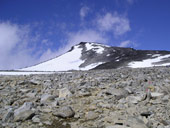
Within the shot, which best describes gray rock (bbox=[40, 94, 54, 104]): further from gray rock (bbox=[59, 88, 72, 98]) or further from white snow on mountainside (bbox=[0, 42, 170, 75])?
white snow on mountainside (bbox=[0, 42, 170, 75])

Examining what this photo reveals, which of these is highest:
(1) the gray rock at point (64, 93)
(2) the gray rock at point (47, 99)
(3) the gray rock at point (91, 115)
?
(1) the gray rock at point (64, 93)

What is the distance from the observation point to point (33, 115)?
22.1 ft

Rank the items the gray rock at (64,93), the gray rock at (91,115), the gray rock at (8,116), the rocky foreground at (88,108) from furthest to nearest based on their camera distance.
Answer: the gray rock at (64,93), the gray rock at (91,115), the gray rock at (8,116), the rocky foreground at (88,108)

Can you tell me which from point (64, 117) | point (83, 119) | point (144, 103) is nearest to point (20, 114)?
point (64, 117)

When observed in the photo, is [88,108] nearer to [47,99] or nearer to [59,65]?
[47,99]

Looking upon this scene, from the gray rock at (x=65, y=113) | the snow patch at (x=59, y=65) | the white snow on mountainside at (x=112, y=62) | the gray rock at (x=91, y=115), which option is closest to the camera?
the gray rock at (x=91, y=115)

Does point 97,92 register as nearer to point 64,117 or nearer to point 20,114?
point 64,117

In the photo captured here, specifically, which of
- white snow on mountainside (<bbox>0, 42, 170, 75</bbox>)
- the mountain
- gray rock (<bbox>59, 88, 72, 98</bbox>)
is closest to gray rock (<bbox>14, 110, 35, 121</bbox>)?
gray rock (<bbox>59, 88, 72, 98</bbox>)

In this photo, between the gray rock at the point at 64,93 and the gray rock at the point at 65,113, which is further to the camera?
the gray rock at the point at 64,93

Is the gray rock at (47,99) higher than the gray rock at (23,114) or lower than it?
higher

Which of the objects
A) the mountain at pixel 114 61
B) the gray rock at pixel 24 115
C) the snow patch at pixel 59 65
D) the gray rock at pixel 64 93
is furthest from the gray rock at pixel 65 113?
the snow patch at pixel 59 65

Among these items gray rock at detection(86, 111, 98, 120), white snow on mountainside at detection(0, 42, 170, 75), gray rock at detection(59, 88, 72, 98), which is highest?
white snow on mountainside at detection(0, 42, 170, 75)

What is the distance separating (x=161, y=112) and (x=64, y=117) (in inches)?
137

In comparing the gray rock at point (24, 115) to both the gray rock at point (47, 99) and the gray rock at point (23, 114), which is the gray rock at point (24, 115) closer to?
the gray rock at point (23, 114)
